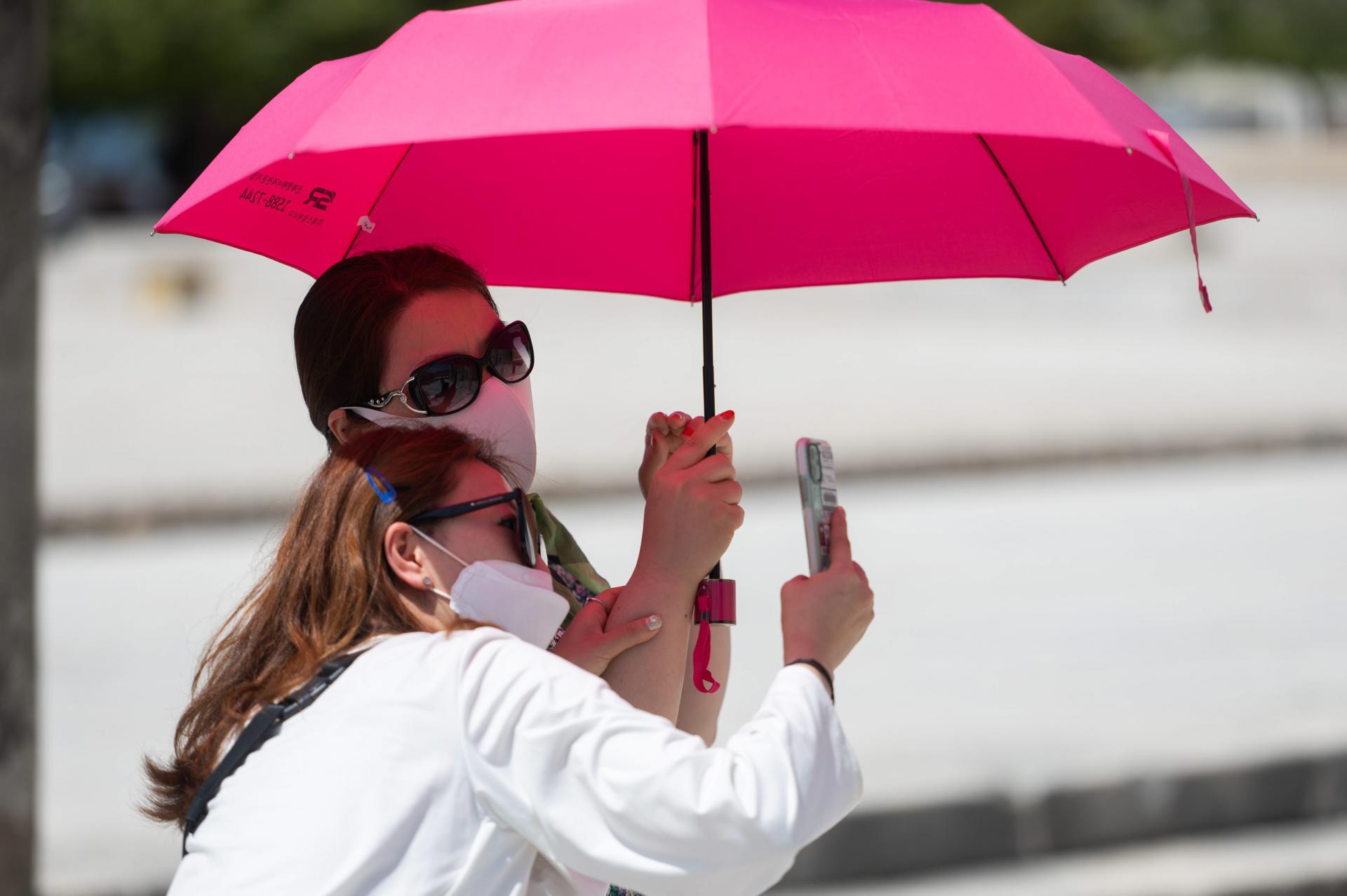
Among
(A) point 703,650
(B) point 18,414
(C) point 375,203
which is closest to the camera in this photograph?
(A) point 703,650

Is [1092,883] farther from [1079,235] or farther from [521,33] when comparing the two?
[521,33]

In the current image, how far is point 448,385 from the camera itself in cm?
182

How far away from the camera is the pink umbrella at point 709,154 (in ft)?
5.37

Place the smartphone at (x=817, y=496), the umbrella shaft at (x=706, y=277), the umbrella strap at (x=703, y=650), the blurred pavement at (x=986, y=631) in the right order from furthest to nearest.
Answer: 1. the blurred pavement at (x=986, y=631)
2. the umbrella shaft at (x=706, y=277)
3. the umbrella strap at (x=703, y=650)
4. the smartphone at (x=817, y=496)

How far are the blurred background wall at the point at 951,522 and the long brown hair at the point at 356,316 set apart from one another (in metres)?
0.32

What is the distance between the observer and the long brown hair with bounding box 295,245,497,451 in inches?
72.6

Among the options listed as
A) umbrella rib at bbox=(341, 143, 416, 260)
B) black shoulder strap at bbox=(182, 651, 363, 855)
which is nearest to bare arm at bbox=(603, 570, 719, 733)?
black shoulder strap at bbox=(182, 651, 363, 855)

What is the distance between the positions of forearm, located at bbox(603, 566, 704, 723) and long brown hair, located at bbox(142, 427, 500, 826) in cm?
23

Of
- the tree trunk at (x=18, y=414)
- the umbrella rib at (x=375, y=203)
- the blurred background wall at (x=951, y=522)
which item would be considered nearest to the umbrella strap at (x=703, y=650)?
the blurred background wall at (x=951, y=522)

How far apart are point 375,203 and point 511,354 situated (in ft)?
1.88

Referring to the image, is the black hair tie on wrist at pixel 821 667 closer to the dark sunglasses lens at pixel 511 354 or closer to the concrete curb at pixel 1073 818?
the dark sunglasses lens at pixel 511 354

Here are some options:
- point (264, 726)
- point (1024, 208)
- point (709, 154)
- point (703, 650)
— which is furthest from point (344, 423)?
point (1024, 208)

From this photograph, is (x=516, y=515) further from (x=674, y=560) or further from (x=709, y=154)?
(x=709, y=154)

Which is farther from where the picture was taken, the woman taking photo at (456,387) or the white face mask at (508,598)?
the woman taking photo at (456,387)
